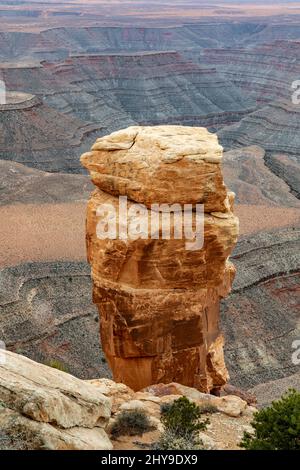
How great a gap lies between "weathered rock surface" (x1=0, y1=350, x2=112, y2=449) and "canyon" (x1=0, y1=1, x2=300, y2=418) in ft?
50.2

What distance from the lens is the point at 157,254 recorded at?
18062 mm

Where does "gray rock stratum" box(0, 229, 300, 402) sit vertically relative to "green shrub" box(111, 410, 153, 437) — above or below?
below

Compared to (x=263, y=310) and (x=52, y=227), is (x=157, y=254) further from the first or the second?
(x=52, y=227)

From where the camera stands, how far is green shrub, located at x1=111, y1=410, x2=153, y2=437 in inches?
575

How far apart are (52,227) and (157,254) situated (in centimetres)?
3185

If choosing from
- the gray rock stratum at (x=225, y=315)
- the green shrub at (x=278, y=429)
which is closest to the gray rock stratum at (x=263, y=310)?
the gray rock stratum at (x=225, y=315)

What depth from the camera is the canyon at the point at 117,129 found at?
123 feet

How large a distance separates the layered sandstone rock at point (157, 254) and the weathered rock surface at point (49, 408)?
13.1 ft

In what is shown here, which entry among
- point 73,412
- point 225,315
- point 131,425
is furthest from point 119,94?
point 73,412

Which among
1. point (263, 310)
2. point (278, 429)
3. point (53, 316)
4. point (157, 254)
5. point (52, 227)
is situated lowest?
point (263, 310)

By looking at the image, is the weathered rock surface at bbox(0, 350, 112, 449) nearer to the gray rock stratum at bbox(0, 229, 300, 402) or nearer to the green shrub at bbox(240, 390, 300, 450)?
the green shrub at bbox(240, 390, 300, 450)

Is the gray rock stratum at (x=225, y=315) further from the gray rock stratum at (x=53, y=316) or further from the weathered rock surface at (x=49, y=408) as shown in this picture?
the weathered rock surface at (x=49, y=408)

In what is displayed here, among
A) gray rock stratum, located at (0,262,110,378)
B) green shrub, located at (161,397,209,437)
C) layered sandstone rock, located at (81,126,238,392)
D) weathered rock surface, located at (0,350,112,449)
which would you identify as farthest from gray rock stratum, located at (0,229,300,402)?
weathered rock surface, located at (0,350,112,449)

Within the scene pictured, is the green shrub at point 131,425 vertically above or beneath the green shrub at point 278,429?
beneath
